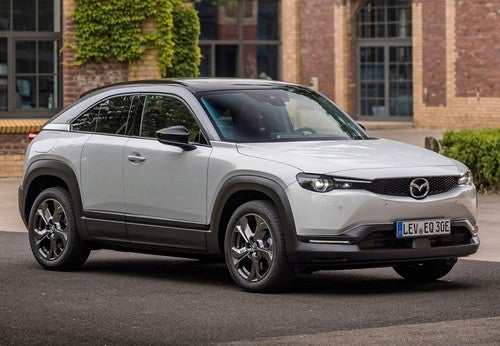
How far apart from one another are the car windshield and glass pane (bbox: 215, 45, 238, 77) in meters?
31.7

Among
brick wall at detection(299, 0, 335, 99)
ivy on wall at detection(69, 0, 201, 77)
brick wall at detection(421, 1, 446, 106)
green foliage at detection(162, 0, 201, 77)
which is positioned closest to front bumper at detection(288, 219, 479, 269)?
ivy on wall at detection(69, 0, 201, 77)

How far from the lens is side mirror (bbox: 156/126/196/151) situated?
1166 cm

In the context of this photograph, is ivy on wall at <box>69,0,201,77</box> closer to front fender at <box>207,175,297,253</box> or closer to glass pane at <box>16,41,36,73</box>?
glass pane at <box>16,41,36,73</box>

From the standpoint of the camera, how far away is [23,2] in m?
24.2

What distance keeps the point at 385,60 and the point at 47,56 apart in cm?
2013

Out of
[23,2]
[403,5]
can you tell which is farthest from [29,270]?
[403,5]

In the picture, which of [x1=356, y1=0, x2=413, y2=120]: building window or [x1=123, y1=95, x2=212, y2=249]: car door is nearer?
[x1=123, y1=95, x2=212, y2=249]: car door

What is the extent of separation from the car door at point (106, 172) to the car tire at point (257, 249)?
133cm

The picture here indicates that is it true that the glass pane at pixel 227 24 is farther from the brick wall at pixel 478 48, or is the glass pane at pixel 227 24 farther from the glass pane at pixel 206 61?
the brick wall at pixel 478 48

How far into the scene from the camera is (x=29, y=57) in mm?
24438

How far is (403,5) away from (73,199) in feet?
102

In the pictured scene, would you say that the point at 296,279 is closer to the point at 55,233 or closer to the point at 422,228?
the point at 422,228

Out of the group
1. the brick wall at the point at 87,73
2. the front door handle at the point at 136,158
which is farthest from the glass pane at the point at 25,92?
the front door handle at the point at 136,158

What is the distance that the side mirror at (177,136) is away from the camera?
1166 centimetres
